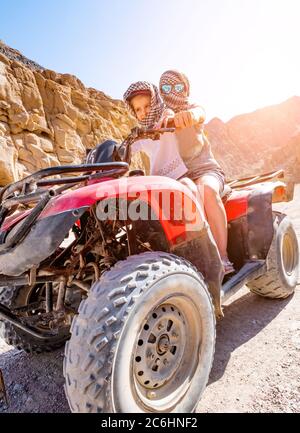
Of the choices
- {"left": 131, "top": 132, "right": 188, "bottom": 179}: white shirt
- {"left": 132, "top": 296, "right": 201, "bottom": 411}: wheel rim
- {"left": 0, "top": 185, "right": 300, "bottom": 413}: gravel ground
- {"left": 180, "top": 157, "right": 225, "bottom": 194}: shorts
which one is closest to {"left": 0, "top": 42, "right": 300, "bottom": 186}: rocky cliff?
{"left": 180, "top": 157, "right": 225, "bottom": 194}: shorts

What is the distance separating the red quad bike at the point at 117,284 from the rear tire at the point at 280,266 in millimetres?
497

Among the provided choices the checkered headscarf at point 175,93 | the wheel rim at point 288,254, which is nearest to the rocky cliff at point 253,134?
the wheel rim at point 288,254

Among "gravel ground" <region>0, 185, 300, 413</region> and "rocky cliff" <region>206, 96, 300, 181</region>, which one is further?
"rocky cliff" <region>206, 96, 300, 181</region>

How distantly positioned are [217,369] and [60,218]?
1.65 metres

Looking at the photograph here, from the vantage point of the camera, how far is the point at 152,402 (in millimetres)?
1688

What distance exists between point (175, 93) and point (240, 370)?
2364 millimetres

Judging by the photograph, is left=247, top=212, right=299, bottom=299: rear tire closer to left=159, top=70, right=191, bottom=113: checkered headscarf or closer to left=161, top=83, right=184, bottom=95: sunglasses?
left=159, top=70, right=191, bottom=113: checkered headscarf

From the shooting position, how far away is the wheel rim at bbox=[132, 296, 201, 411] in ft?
5.60

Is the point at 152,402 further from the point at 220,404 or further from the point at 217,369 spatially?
the point at 217,369

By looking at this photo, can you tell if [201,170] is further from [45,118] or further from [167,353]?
[45,118]

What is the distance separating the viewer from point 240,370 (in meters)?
2.28

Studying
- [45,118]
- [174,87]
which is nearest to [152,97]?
[174,87]

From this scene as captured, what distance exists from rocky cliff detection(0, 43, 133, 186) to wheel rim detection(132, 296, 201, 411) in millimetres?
19022
